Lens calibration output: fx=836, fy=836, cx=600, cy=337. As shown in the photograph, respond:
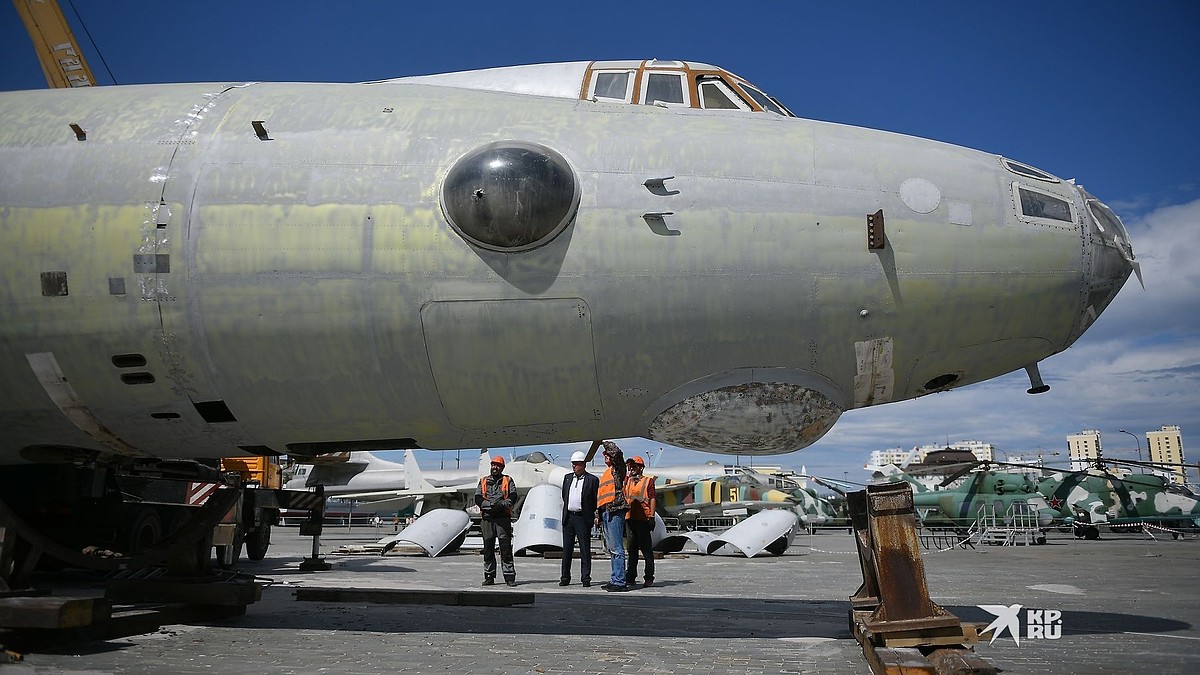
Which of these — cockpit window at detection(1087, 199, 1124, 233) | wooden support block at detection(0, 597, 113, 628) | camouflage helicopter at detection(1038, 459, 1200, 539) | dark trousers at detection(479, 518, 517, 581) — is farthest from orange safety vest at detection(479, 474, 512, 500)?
camouflage helicopter at detection(1038, 459, 1200, 539)

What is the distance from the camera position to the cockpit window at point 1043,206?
198 inches

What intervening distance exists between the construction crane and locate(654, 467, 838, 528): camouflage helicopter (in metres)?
25.4

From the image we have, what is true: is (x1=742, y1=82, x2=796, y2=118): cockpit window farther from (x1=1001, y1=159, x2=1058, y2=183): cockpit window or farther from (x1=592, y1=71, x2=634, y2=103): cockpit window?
(x1=1001, y1=159, x2=1058, y2=183): cockpit window

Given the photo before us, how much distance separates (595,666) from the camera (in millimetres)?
4762

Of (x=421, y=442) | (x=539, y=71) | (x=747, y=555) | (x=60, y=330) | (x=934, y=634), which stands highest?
(x=539, y=71)

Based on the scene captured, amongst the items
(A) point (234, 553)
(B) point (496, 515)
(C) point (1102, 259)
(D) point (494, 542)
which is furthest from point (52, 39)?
(C) point (1102, 259)

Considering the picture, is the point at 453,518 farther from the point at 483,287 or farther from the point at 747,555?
the point at 483,287

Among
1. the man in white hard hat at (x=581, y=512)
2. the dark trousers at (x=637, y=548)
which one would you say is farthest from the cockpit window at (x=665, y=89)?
the dark trousers at (x=637, y=548)

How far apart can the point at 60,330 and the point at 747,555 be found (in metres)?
12.6

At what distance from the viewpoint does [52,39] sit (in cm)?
2853

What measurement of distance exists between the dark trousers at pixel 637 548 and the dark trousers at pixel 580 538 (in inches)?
20.1

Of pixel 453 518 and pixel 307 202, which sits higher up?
pixel 307 202

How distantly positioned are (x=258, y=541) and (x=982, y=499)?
810 inches

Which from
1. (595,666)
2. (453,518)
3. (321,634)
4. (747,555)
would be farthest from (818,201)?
(453,518)
